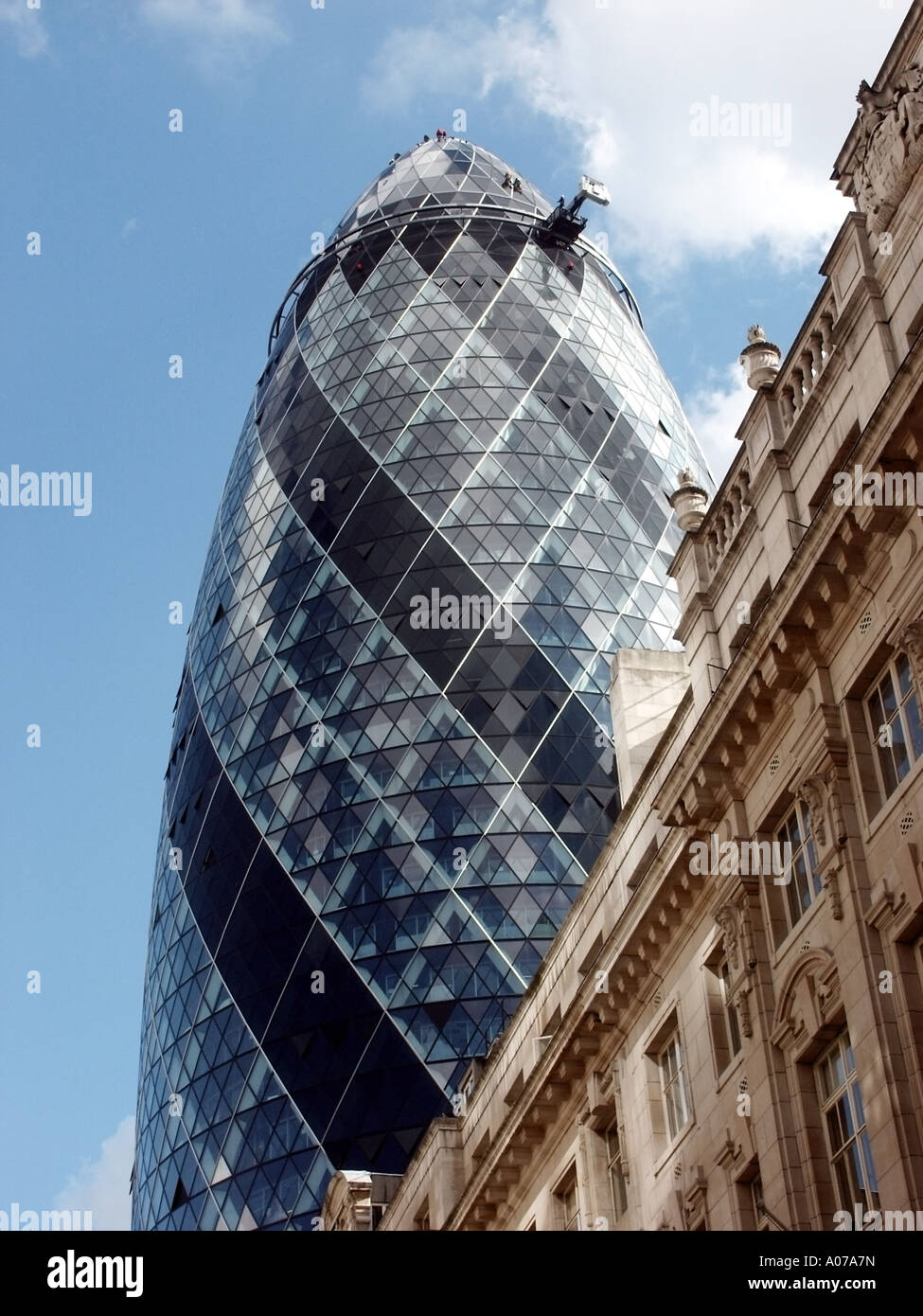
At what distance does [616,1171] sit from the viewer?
2345 centimetres

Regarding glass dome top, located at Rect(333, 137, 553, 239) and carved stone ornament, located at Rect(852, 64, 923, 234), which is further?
glass dome top, located at Rect(333, 137, 553, 239)

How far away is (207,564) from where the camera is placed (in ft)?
237

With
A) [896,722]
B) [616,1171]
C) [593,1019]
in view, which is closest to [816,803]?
[896,722]

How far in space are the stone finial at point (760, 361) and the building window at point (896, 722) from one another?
536cm

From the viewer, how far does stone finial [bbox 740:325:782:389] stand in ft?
74.1

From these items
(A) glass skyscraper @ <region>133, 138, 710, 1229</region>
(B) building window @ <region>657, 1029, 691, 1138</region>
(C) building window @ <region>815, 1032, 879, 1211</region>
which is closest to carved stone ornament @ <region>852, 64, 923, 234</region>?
(C) building window @ <region>815, 1032, 879, 1211</region>

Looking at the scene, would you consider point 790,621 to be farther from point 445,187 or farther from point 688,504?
point 445,187

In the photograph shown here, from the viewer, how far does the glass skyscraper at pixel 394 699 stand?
180ft

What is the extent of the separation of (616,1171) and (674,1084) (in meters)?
2.00

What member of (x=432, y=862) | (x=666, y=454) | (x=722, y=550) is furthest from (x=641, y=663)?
(x=666, y=454)

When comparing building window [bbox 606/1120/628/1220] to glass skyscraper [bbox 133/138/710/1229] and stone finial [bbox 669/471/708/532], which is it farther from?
glass skyscraper [bbox 133/138/710/1229]

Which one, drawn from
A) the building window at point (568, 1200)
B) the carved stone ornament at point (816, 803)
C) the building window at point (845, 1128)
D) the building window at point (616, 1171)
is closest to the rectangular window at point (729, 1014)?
the building window at point (845, 1128)

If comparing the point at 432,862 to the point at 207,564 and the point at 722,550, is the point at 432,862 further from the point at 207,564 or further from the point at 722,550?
the point at 722,550

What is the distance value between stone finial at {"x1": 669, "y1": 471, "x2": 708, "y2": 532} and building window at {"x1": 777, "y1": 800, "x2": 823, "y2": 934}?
541 centimetres
